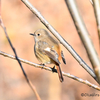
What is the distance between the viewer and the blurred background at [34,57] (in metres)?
5.50

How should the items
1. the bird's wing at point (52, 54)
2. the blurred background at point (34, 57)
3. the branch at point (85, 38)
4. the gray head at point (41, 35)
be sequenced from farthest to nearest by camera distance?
1. the blurred background at point (34, 57)
2. the gray head at point (41, 35)
3. the bird's wing at point (52, 54)
4. the branch at point (85, 38)

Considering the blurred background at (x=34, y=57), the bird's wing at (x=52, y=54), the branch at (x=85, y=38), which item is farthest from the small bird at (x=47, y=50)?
the blurred background at (x=34, y=57)

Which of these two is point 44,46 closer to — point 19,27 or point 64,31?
point 64,31

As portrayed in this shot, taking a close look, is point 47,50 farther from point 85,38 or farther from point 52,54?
point 85,38

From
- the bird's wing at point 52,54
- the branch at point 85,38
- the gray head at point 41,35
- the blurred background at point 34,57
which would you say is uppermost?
the branch at point 85,38

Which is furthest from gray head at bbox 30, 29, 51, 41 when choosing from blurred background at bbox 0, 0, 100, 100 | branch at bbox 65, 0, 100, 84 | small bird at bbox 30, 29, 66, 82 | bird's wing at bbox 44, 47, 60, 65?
blurred background at bbox 0, 0, 100, 100

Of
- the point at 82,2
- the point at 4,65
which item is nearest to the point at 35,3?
the point at 82,2

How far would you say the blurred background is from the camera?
5496 millimetres

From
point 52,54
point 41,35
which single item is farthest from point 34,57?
point 52,54

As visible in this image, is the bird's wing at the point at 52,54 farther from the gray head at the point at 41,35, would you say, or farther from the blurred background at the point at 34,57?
the blurred background at the point at 34,57

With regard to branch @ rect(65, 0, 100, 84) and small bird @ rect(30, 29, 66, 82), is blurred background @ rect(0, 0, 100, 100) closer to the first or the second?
small bird @ rect(30, 29, 66, 82)

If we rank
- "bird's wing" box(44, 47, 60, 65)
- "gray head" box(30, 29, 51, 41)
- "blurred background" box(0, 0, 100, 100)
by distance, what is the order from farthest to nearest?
"blurred background" box(0, 0, 100, 100), "gray head" box(30, 29, 51, 41), "bird's wing" box(44, 47, 60, 65)

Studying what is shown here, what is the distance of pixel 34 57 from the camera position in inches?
248

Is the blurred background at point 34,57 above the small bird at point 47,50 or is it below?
below
